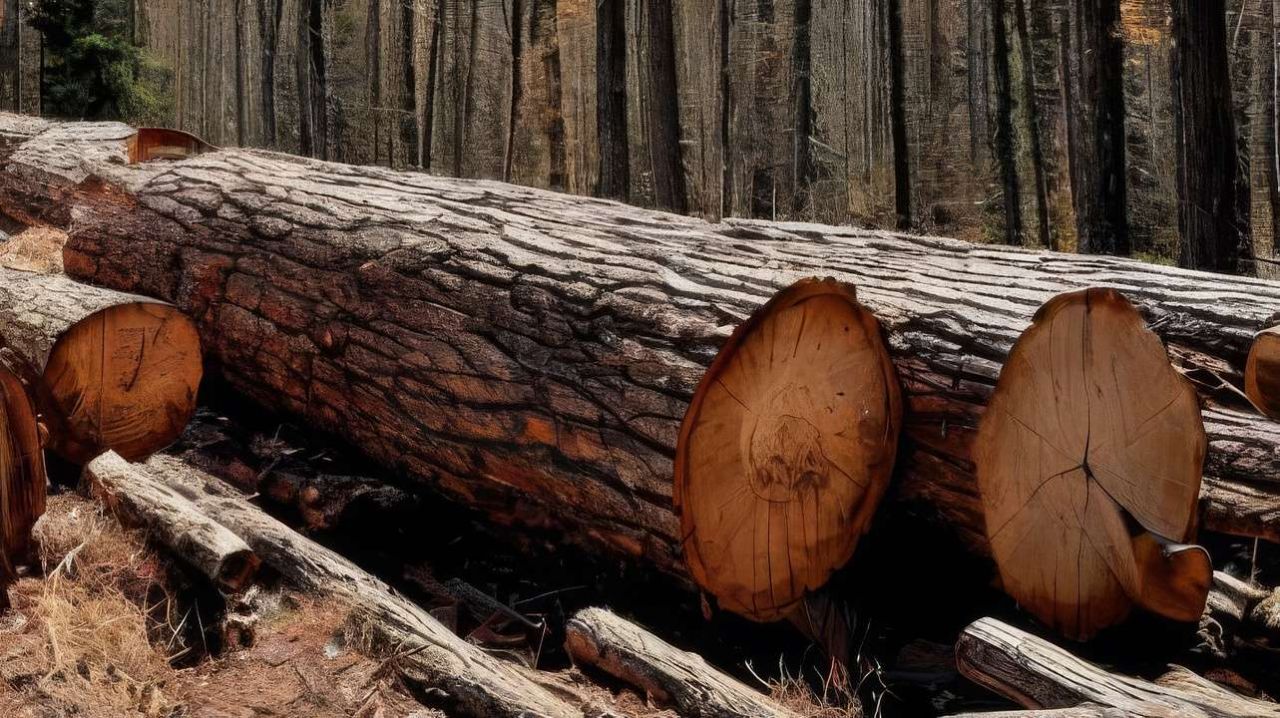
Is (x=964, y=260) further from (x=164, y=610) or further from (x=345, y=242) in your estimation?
(x=164, y=610)

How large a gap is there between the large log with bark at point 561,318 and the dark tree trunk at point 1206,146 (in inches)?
31.3

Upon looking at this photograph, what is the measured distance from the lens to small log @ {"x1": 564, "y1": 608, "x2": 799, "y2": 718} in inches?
100

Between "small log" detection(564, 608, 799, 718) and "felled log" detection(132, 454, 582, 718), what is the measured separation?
160mm

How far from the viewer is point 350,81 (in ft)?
20.2

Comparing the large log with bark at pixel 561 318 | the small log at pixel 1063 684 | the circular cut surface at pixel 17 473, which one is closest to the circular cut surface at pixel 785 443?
the large log with bark at pixel 561 318

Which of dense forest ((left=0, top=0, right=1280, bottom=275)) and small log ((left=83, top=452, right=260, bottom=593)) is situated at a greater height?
dense forest ((left=0, top=0, right=1280, bottom=275))

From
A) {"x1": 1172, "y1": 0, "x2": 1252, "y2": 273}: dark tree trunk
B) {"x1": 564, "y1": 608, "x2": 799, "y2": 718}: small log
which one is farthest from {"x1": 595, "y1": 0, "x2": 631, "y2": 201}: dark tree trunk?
{"x1": 564, "y1": 608, "x2": 799, "y2": 718}: small log

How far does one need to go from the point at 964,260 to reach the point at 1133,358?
0.97m

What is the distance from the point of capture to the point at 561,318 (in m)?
3.23

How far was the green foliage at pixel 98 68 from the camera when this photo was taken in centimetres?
674

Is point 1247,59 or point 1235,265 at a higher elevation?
point 1247,59

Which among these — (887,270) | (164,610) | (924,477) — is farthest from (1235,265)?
(164,610)

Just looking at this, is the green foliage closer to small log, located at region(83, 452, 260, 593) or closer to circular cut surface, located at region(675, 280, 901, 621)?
small log, located at region(83, 452, 260, 593)

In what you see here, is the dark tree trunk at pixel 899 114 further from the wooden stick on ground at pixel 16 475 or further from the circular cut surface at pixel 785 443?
the wooden stick on ground at pixel 16 475
